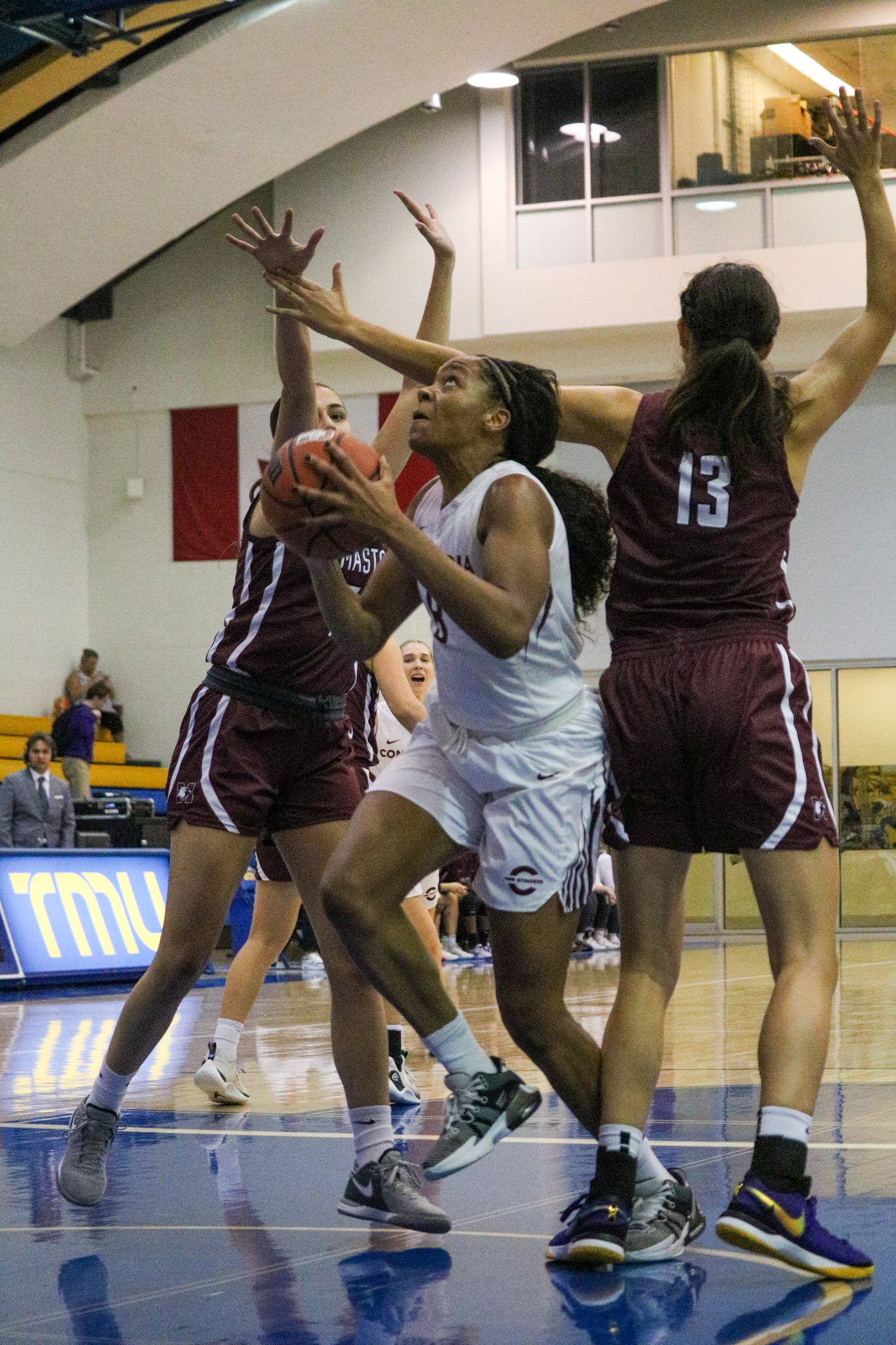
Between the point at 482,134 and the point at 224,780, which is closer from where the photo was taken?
the point at 224,780

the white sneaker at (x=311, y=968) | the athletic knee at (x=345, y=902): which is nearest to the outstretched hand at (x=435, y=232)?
the athletic knee at (x=345, y=902)

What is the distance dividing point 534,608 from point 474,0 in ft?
51.3

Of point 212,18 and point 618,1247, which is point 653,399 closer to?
point 618,1247

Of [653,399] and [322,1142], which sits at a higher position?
[653,399]

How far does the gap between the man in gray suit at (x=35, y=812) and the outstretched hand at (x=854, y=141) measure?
37.9 feet

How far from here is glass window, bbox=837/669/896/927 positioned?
1973 centimetres

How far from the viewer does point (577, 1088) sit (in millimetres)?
3146

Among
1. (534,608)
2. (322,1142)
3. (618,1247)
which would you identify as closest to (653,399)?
(534,608)

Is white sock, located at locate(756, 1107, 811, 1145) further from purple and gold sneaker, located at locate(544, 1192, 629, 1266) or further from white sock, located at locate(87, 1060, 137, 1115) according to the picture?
white sock, located at locate(87, 1060, 137, 1115)

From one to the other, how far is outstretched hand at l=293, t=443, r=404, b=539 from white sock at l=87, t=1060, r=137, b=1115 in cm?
157

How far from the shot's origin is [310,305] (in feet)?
11.2

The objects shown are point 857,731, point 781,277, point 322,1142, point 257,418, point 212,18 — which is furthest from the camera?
Answer: point 257,418

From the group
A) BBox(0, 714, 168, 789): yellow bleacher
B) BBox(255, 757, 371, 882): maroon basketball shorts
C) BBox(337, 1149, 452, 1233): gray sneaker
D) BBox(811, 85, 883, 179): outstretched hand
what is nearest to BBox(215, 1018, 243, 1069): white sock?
BBox(255, 757, 371, 882): maroon basketball shorts

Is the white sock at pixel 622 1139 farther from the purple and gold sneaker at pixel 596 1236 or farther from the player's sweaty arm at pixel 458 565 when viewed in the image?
the player's sweaty arm at pixel 458 565
